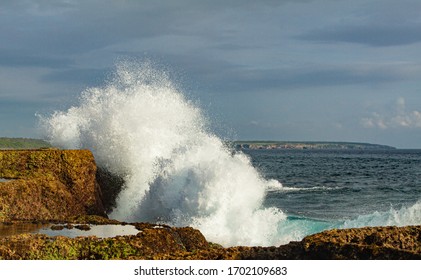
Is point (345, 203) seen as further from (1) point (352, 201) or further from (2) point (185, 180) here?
(2) point (185, 180)

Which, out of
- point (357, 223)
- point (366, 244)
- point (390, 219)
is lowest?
point (357, 223)

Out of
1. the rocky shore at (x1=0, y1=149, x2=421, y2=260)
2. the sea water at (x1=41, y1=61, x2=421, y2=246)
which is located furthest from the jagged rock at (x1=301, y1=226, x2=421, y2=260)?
the sea water at (x1=41, y1=61, x2=421, y2=246)

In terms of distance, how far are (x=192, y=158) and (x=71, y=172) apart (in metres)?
4.18

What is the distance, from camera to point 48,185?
17.2 metres

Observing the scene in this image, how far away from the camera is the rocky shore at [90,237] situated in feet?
26.9

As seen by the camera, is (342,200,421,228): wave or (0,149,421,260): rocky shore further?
(342,200,421,228): wave

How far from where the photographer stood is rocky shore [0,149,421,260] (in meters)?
8.21

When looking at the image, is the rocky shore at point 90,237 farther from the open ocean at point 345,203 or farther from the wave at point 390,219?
the wave at point 390,219

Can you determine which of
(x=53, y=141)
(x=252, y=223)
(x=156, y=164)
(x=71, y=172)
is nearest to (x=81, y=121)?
(x=53, y=141)

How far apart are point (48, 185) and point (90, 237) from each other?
7.79 meters

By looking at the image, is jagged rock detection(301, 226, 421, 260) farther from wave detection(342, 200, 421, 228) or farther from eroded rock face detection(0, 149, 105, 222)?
wave detection(342, 200, 421, 228)

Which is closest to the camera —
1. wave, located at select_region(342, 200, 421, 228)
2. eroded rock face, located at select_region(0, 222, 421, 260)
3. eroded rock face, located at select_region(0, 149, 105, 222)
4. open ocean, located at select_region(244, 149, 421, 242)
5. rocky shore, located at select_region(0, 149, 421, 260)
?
eroded rock face, located at select_region(0, 222, 421, 260)

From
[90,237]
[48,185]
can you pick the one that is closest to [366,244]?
[90,237]

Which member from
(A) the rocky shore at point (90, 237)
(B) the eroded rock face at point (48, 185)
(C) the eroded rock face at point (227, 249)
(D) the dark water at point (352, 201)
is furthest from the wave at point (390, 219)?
(C) the eroded rock face at point (227, 249)
